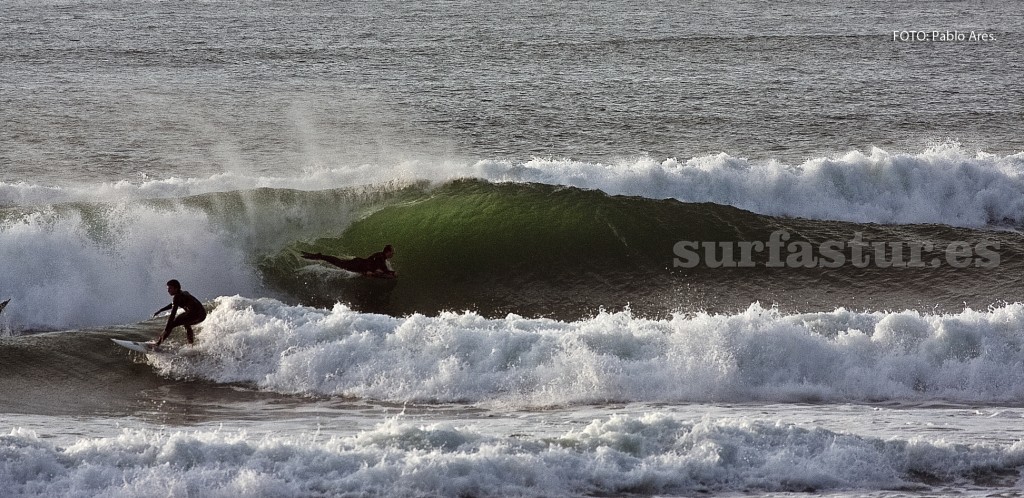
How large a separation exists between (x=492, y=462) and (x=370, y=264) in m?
7.30

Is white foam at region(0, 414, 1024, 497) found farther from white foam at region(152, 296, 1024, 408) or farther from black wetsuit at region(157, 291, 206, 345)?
black wetsuit at region(157, 291, 206, 345)

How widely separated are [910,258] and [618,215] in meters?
4.64

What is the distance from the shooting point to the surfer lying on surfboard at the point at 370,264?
15.8 m

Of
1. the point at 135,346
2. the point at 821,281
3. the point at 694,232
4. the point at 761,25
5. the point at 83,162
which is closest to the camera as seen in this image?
the point at 135,346

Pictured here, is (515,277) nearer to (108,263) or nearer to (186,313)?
(186,313)

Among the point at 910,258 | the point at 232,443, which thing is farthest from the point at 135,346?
the point at 910,258

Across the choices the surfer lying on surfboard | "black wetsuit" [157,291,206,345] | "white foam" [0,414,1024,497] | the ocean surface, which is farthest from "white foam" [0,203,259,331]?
"white foam" [0,414,1024,497]

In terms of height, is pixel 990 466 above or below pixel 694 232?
below

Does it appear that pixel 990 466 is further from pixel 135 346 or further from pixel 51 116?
pixel 51 116

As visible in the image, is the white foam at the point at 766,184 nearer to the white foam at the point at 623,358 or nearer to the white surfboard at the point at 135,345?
the white surfboard at the point at 135,345

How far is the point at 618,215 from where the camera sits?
1795 cm

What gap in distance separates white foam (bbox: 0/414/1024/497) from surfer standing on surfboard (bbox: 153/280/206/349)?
10.7 feet

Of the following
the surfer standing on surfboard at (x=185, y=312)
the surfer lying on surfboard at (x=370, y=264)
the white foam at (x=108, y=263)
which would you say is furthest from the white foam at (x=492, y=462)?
the surfer lying on surfboard at (x=370, y=264)

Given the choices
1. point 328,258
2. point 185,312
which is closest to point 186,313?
point 185,312
